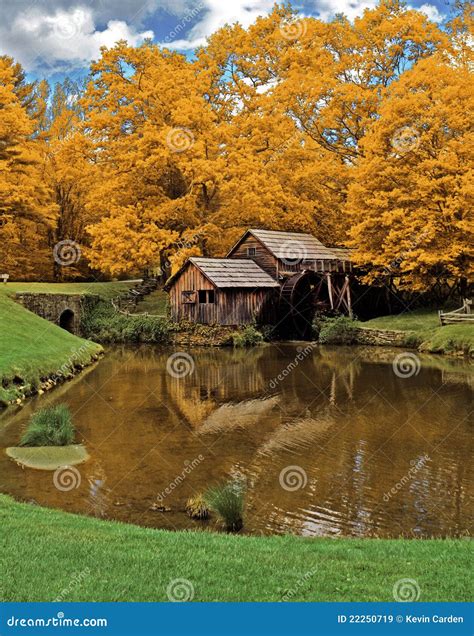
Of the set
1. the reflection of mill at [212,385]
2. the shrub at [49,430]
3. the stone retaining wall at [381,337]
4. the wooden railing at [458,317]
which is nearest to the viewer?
the shrub at [49,430]

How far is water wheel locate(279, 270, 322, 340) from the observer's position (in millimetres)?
33875

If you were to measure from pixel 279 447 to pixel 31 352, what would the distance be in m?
11.1

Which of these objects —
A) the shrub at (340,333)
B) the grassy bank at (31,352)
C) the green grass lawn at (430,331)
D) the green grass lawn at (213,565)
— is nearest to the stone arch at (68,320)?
the grassy bank at (31,352)

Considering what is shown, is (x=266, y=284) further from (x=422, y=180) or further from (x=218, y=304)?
(x=422, y=180)

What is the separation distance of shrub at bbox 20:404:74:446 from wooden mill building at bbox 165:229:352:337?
18.9 m

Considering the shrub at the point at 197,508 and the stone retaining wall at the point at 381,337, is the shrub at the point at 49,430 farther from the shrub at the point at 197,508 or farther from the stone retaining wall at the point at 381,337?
the stone retaining wall at the point at 381,337

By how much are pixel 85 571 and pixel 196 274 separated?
2787 centimetres

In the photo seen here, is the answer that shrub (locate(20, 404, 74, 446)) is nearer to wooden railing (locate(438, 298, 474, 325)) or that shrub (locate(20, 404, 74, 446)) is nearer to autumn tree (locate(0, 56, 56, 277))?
wooden railing (locate(438, 298, 474, 325))

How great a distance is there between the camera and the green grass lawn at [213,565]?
5.42 meters

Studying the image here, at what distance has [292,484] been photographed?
10500 millimetres

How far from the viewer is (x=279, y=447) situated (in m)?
12.8

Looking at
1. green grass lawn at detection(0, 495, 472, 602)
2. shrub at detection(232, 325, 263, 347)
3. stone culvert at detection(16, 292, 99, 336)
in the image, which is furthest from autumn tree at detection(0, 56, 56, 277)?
green grass lawn at detection(0, 495, 472, 602)

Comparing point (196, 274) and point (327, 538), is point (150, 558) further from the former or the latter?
point (196, 274)

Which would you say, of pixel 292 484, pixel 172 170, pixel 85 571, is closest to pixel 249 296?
pixel 172 170
